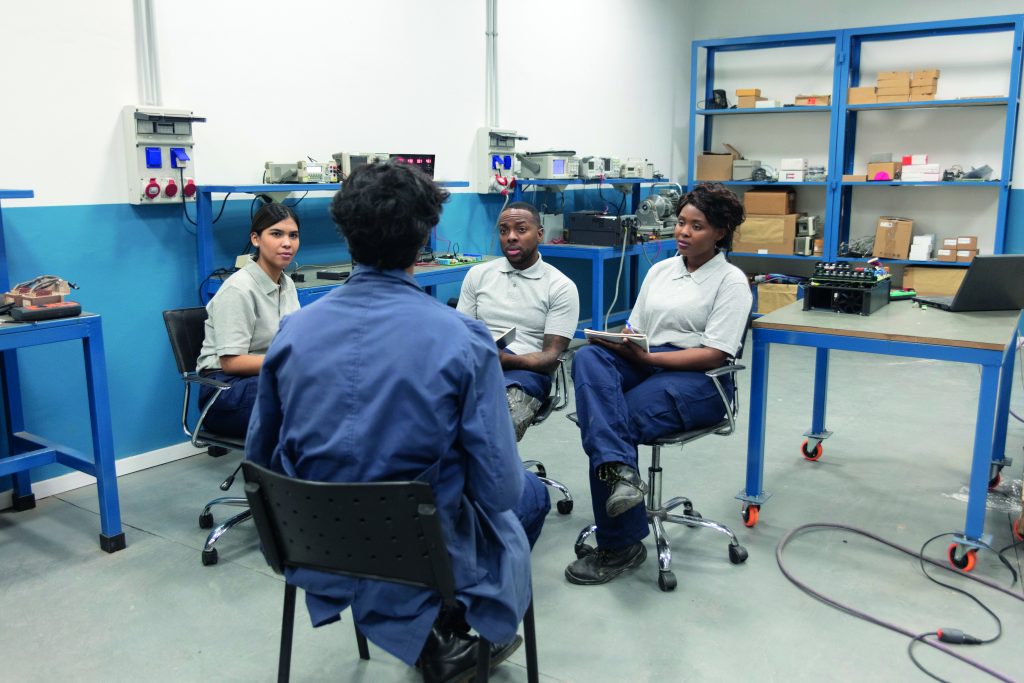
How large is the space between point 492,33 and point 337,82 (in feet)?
4.44

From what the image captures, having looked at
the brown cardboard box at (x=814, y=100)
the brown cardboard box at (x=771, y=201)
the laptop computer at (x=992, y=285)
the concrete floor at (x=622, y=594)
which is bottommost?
the concrete floor at (x=622, y=594)

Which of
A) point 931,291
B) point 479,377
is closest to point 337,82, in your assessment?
point 479,377

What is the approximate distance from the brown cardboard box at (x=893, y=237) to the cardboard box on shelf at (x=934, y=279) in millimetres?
174

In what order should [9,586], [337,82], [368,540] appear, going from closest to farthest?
1. [368,540]
2. [9,586]
3. [337,82]

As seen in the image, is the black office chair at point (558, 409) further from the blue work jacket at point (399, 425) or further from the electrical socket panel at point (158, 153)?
the electrical socket panel at point (158, 153)

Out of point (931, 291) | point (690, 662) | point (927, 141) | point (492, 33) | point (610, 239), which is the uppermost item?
point (492, 33)

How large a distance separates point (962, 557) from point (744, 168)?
4735mm

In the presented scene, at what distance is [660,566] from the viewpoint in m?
2.63

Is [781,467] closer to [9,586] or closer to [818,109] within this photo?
[9,586]

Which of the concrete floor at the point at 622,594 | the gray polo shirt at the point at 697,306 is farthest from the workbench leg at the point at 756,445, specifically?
the gray polo shirt at the point at 697,306

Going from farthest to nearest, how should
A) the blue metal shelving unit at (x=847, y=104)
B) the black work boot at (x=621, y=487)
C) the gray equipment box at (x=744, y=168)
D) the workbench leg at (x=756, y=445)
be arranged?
the gray equipment box at (x=744, y=168)
the blue metal shelving unit at (x=847, y=104)
the workbench leg at (x=756, y=445)
the black work boot at (x=621, y=487)

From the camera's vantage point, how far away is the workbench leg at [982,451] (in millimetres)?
2617

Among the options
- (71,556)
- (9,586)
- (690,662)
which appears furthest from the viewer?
(71,556)

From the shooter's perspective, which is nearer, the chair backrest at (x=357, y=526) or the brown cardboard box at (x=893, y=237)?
the chair backrest at (x=357, y=526)
